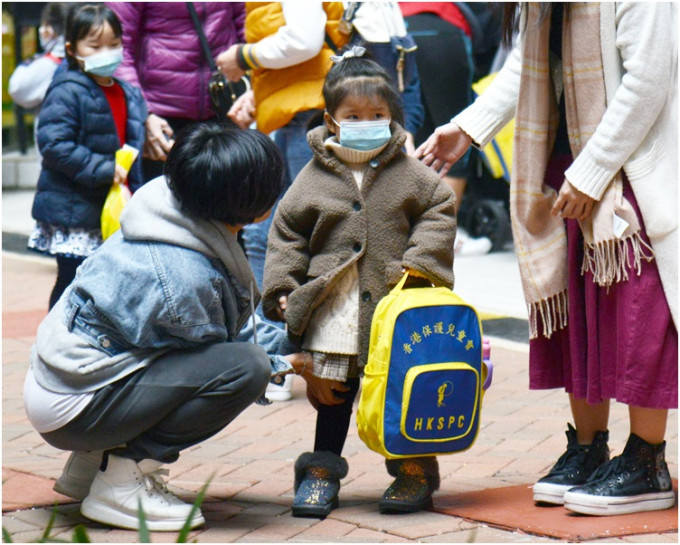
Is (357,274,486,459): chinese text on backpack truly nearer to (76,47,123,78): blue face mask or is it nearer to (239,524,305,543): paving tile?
(239,524,305,543): paving tile

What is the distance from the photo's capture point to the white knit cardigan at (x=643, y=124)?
3.54m

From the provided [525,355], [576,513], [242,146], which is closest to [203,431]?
[242,146]

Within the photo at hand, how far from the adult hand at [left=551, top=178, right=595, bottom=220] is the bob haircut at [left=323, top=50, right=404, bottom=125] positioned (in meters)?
0.57

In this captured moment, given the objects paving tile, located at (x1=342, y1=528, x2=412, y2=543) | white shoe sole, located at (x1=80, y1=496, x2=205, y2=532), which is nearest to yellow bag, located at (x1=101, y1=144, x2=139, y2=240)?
white shoe sole, located at (x1=80, y1=496, x2=205, y2=532)

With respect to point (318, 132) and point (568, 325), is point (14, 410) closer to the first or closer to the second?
point (318, 132)

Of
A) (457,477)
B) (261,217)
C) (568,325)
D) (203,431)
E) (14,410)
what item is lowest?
(14,410)

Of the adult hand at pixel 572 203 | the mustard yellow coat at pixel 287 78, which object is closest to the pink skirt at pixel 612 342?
the adult hand at pixel 572 203

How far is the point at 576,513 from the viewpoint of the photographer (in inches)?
149

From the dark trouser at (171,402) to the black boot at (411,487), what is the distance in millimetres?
496

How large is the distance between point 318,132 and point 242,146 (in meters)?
0.38

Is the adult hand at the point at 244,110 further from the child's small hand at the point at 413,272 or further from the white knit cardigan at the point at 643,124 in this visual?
the white knit cardigan at the point at 643,124

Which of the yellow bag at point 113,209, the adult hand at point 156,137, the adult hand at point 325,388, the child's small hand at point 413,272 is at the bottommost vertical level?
the yellow bag at point 113,209

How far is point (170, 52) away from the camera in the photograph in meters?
5.84

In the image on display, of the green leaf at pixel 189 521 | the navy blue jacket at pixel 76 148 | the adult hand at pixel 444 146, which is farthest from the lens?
the navy blue jacket at pixel 76 148
